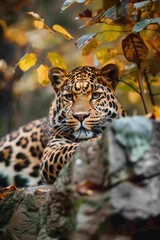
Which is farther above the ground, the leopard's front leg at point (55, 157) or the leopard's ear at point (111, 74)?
the leopard's ear at point (111, 74)

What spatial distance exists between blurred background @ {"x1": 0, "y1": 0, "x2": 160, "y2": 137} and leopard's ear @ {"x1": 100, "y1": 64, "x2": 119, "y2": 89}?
443cm

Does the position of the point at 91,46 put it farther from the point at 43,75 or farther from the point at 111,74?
the point at 43,75

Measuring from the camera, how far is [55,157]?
6992 millimetres

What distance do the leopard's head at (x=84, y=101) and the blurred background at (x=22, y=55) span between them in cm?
447

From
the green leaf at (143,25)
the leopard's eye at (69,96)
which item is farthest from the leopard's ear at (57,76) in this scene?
the green leaf at (143,25)

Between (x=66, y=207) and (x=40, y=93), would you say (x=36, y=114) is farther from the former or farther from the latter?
(x=66, y=207)

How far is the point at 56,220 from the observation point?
4602mm

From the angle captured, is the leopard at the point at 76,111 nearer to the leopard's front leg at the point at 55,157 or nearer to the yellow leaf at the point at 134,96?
the leopard's front leg at the point at 55,157

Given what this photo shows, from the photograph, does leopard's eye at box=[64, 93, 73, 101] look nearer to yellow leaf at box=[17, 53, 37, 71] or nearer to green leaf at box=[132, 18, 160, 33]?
yellow leaf at box=[17, 53, 37, 71]

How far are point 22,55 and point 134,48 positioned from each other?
20.6 feet

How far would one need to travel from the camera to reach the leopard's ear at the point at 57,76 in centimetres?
746

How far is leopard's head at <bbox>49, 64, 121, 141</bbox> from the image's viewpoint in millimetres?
6949

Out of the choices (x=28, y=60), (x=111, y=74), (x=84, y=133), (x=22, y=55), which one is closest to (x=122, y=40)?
(x=111, y=74)

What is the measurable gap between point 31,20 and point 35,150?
19.1 feet
